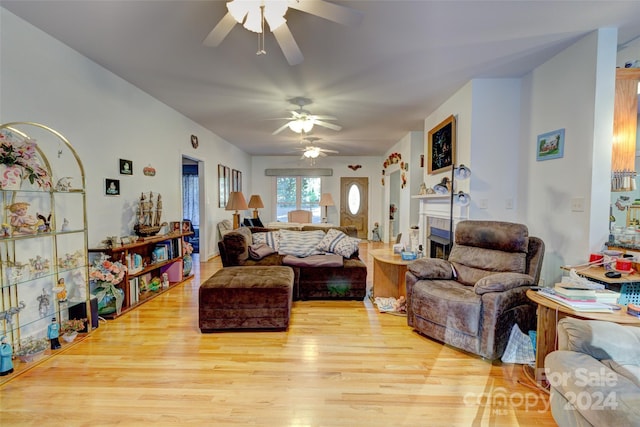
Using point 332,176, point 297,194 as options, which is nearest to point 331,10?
point 332,176

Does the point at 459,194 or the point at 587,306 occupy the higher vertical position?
the point at 459,194

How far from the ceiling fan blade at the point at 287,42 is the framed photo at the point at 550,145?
2591mm

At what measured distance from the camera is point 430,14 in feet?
7.14

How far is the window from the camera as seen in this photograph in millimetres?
9125

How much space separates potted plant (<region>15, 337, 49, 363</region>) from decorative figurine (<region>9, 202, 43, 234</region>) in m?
0.85

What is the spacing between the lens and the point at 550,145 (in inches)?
117

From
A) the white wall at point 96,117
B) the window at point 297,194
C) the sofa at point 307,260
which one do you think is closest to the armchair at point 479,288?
the sofa at point 307,260

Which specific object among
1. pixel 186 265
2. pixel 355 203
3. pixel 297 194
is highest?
pixel 297 194

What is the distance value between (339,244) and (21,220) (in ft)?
10.0

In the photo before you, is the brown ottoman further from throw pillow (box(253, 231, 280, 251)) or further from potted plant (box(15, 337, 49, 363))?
throw pillow (box(253, 231, 280, 251))

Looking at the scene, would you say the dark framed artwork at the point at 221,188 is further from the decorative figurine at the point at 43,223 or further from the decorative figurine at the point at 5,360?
the decorative figurine at the point at 5,360

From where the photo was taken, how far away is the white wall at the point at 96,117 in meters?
2.28

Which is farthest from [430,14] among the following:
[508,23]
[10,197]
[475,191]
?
[10,197]

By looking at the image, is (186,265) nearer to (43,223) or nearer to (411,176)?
(43,223)
